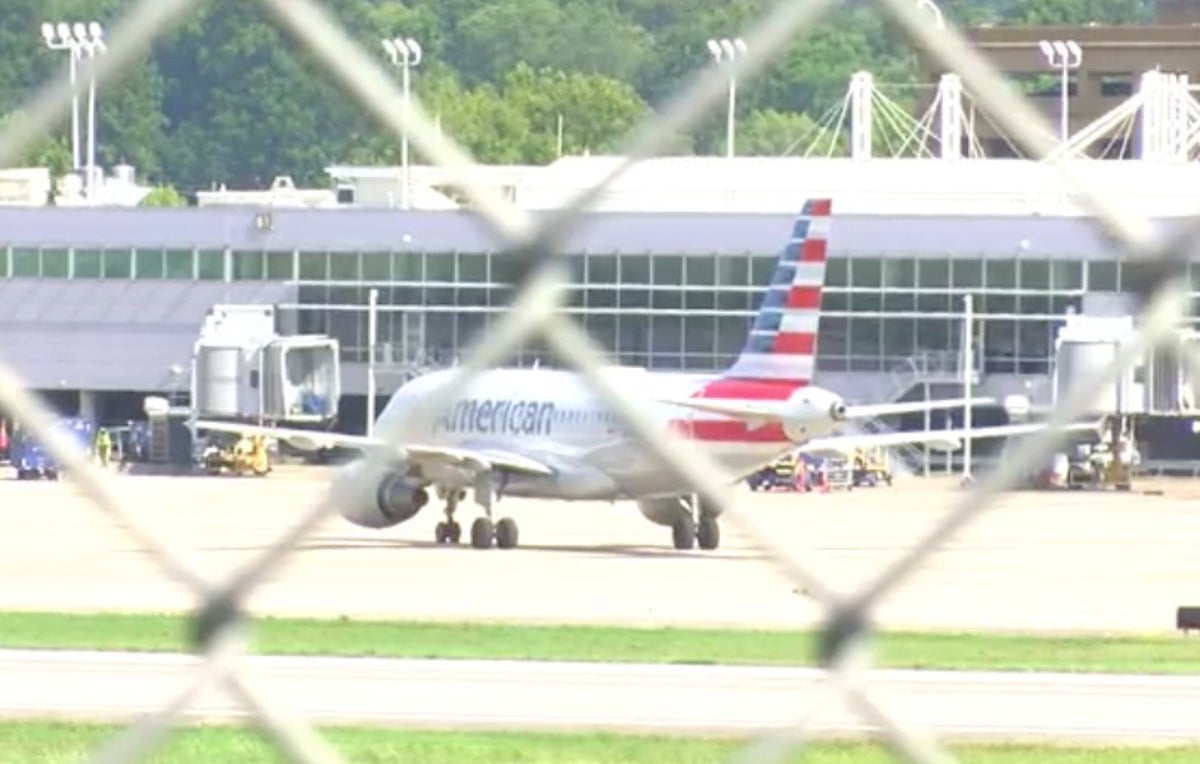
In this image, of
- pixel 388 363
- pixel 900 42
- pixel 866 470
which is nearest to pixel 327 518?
pixel 900 42

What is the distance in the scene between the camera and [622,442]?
4625 cm

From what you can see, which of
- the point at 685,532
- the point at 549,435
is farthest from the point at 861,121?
→ the point at 685,532

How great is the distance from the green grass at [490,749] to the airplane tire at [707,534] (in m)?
28.7

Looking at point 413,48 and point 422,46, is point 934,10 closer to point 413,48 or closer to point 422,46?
point 413,48

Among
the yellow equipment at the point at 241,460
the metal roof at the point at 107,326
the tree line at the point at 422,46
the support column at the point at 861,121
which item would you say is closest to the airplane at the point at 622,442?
the yellow equipment at the point at 241,460

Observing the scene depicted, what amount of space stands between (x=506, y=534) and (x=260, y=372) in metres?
27.2

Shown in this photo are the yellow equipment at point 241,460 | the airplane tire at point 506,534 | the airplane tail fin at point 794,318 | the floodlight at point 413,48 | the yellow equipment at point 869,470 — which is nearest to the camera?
the floodlight at point 413,48

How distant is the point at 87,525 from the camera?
182 feet

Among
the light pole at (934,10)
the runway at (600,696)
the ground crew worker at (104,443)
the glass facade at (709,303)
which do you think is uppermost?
the light pole at (934,10)

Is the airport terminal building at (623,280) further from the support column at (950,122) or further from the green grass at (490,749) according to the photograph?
the green grass at (490,749)

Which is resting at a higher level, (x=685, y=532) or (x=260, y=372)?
(x=260, y=372)

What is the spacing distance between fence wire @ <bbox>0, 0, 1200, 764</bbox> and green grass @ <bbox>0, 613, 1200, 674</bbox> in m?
26.2

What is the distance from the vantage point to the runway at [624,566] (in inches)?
1497

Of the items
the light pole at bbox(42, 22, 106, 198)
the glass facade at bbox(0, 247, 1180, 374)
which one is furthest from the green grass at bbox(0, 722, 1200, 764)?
the glass facade at bbox(0, 247, 1180, 374)
